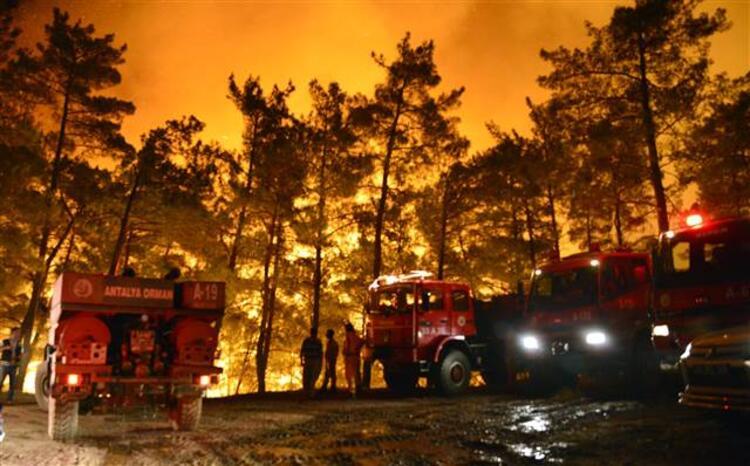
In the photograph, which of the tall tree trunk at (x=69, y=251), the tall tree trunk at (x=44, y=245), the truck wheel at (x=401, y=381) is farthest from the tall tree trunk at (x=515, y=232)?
the tall tree trunk at (x=69, y=251)

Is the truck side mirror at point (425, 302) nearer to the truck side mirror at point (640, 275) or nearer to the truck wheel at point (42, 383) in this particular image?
the truck side mirror at point (640, 275)

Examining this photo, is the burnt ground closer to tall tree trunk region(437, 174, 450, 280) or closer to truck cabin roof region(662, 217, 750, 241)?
truck cabin roof region(662, 217, 750, 241)

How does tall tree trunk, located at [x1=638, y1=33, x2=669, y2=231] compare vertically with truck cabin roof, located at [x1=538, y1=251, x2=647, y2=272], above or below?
above

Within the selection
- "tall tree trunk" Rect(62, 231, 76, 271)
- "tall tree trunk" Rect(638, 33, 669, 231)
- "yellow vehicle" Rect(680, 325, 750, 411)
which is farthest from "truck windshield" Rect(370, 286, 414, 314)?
"tall tree trunk" Rect(62, 231, 76, 271)

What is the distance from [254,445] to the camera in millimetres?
8000

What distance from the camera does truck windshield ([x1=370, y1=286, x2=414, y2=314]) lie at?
14.2 metres

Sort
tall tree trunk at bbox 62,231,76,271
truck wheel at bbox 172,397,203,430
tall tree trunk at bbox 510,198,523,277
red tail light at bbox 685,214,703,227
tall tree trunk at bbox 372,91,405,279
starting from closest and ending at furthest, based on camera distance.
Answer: truck wheel at bbox 172,397,203,430, red tail light at bbox 685,214,703,227, tall tree trunk at bbox 372,91,405,279, tall tree trunk at bbox 62,231,76,271, tall tree trunk at bbox 510,198,523,277

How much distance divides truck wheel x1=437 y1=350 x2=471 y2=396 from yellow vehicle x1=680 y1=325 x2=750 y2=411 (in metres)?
7.02

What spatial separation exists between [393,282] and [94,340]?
297 inches

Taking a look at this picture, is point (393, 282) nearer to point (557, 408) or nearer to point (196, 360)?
point (557, 408)

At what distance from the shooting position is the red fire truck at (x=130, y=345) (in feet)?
26.8

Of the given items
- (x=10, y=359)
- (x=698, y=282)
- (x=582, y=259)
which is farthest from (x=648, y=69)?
(x=10, y=359)

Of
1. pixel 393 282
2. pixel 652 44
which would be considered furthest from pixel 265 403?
pixel 652 44

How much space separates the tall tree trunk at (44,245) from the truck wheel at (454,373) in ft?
42.9
